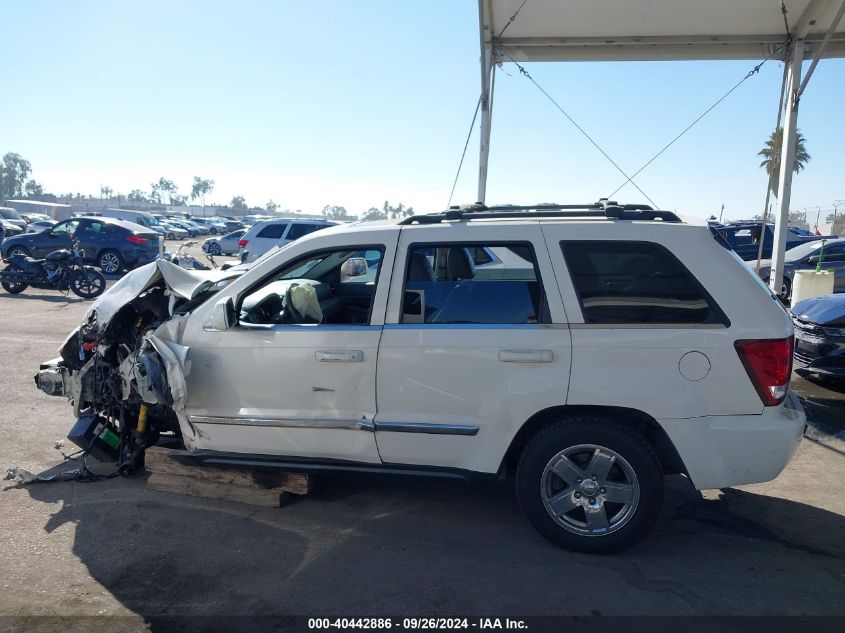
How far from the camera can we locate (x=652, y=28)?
840cm

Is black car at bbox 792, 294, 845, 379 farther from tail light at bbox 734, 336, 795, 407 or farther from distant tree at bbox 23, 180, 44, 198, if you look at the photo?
distant tree at bbox 23, 180, 44, 198

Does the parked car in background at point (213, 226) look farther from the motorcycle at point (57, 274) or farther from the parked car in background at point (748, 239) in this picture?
the parked car in background at point (748, 239)

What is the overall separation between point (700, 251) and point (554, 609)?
2.10 m

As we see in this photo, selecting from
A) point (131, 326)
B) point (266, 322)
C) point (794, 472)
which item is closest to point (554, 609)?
point (266, 322)

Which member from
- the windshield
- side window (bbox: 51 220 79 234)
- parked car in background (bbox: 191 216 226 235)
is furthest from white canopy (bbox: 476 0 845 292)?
parked car in background (bbox: 191 216 226 235)

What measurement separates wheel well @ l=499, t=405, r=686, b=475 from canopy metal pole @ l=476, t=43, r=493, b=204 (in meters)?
6.07

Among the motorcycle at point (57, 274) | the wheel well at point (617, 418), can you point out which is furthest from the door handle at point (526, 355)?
the motorcycle at point (57, 274)

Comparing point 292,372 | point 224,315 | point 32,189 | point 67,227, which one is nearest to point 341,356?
point 292,372

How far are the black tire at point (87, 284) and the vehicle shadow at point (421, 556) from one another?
11.0 m

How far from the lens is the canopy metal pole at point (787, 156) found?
8359mm

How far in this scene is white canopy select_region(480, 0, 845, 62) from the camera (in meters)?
7.83

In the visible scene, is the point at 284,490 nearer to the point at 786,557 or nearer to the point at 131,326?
the point at 131,326

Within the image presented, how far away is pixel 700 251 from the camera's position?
3.63 metres

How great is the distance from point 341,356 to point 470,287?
89 centimetres
